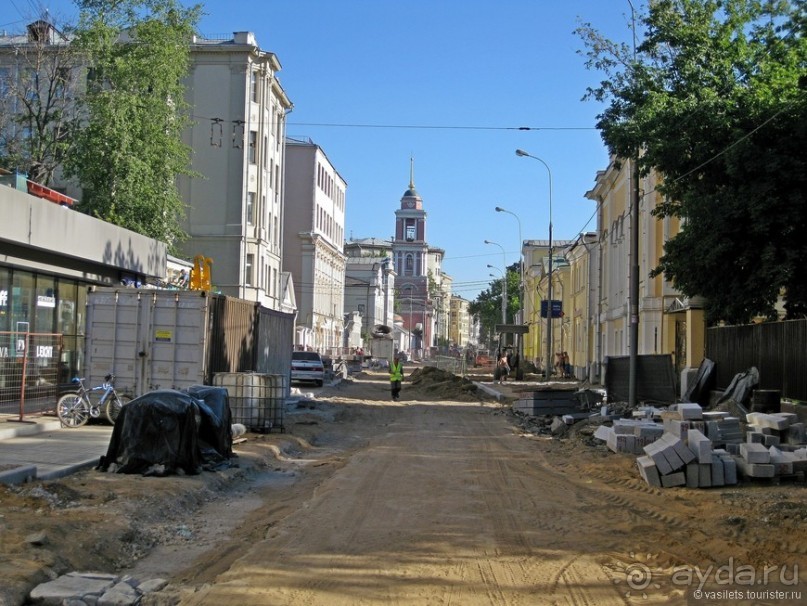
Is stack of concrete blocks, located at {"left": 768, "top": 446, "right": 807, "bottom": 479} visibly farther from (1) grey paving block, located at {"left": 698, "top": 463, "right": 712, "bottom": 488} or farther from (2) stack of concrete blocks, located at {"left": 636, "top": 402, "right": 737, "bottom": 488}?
(1) grey paving block, located at {"left": 698, "top": 463, "right": 712, "bottom": 488}

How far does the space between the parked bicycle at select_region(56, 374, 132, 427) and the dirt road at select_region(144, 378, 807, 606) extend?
5.18 m

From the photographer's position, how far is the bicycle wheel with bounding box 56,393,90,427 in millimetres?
16000

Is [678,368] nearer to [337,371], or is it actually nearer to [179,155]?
[179,155]

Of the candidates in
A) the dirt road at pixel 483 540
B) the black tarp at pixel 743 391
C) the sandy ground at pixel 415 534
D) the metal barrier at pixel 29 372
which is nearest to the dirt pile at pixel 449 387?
the black tarp at pixel 743 391

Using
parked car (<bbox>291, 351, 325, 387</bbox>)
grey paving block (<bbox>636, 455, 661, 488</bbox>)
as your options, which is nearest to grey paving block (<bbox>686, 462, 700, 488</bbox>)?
grey paving block (<bbox>636, 455, 661, 488</bbox>)

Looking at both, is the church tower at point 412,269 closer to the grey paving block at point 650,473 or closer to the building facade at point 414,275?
the building facade at point 414,275

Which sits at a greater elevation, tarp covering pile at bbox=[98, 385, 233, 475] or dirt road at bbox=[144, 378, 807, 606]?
tarp covering pile at bbox=[98, 385, 233, 475]

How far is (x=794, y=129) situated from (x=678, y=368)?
42.2ft

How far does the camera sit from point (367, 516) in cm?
905

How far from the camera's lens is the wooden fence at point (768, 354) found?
56.2ft

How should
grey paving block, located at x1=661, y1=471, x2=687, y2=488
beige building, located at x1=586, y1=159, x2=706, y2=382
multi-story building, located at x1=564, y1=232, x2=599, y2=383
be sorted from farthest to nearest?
multi-story building, located at x1=564, y1=232, x2=599, y2=383
beige building, located at x1=586, y1=159, x2=706, y2=382
grey paving block, located at x1=661, y1=471, x2=687, y2=488

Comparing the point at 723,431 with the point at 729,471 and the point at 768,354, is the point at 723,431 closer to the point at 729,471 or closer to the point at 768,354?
the point at 729,471

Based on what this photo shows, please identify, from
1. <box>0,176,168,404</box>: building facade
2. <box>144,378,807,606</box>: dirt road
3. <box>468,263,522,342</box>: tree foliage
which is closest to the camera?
<box>144,378,807,606</box>: dirt road

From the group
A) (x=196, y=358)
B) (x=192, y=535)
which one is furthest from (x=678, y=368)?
(x=192, y=535)
